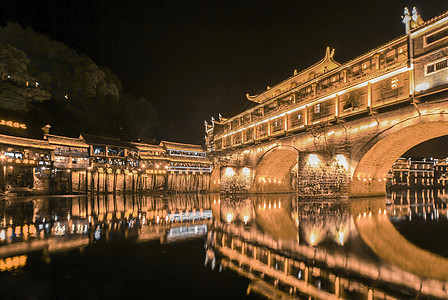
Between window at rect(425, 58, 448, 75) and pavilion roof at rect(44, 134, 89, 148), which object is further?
pavilion roof at rect(44, 134, 89, 148)

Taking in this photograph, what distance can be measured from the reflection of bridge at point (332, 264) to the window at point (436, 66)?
13.0 meters

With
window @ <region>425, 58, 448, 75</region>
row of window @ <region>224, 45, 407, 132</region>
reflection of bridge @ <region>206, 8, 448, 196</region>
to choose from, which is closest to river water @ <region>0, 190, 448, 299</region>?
reflection of bridge @ <region>206, 8, 448, 196</region>

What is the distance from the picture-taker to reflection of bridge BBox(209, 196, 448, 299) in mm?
4133

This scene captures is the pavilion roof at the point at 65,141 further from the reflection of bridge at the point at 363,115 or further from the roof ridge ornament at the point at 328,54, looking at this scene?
the roof ridge ornament at the point at 328,54

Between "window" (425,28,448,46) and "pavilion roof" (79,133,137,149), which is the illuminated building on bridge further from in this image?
"window" (425,28,448,46)

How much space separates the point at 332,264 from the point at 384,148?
18.9m

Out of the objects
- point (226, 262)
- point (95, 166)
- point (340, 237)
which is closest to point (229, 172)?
point (95, 166)

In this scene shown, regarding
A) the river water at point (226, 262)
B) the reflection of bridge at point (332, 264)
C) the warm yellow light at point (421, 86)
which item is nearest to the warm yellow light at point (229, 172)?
the warm yellow light at point (421, 86)

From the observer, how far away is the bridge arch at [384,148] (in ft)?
55.9

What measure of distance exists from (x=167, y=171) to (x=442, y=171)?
236ft

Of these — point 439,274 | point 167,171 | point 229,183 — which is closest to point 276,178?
point 229,183

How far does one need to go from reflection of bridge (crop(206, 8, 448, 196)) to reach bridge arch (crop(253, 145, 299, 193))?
324 mm

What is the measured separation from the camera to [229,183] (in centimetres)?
3416

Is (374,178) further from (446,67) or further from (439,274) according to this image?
(439,274)
